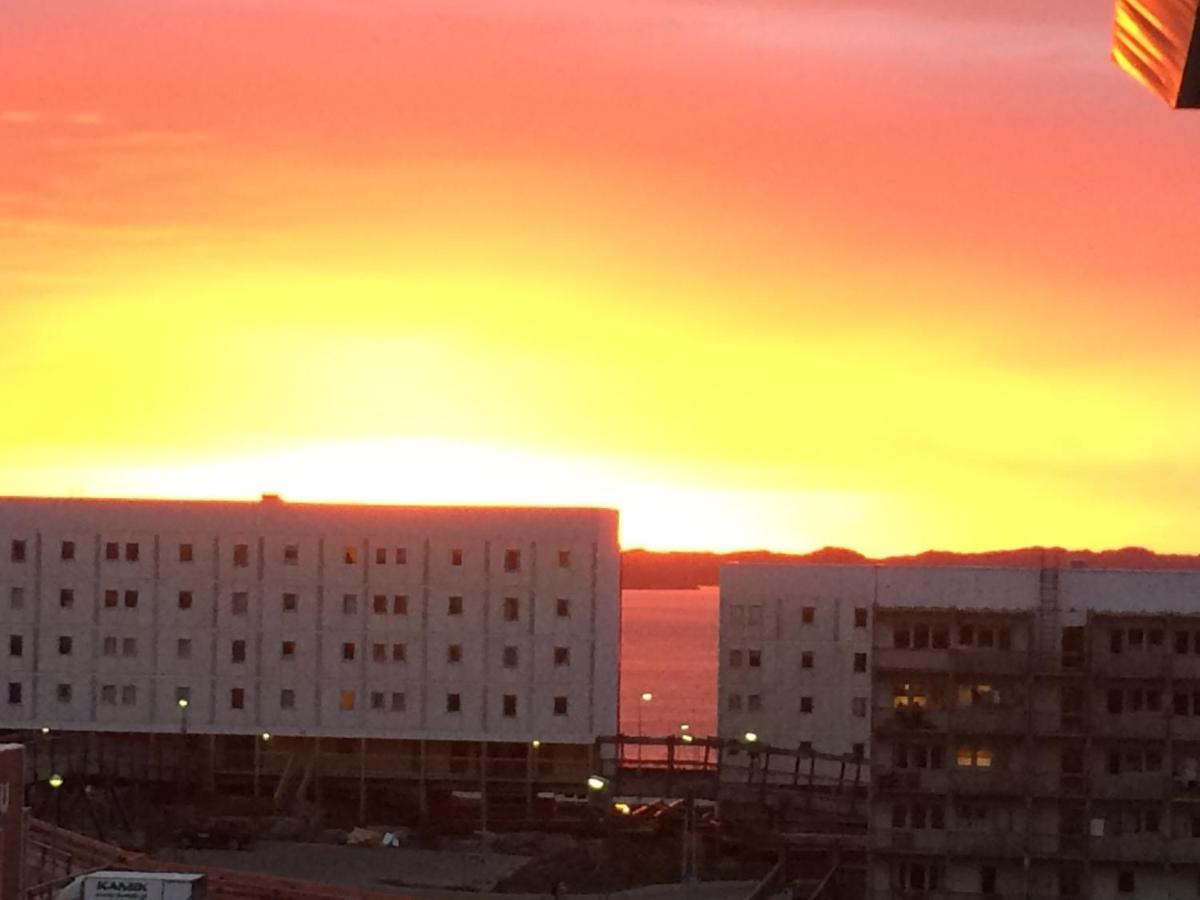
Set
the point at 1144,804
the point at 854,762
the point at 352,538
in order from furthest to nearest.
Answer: the point at 352,538, the point at 854,762, the point at 1144,804

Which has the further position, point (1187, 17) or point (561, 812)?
point (561, 812)

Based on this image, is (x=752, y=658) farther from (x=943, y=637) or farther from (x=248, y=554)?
(x=248, y=554)

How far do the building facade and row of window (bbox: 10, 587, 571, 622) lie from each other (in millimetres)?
23928

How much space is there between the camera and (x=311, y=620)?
101438 mm

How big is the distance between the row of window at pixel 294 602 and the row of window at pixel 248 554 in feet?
4.82

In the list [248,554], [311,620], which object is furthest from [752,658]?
[248,554]

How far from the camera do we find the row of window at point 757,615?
9950cm

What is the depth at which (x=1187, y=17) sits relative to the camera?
20.9ft

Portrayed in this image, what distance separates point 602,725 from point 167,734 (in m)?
20.3

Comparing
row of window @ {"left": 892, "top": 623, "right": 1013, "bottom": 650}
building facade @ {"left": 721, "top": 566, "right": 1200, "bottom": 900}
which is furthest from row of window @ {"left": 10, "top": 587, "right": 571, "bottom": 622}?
building facade @ {"left": 721, "top": 566, "right": 1200, "bottom": 900}

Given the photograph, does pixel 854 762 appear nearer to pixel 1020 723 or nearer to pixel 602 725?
pixel 602 725

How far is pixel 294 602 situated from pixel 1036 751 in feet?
123

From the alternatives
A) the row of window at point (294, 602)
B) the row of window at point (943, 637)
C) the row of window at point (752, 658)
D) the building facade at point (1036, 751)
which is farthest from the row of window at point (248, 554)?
the building facade at point (1036, 751)

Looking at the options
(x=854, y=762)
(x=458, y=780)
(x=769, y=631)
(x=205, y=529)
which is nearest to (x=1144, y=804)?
(x=854, y=762)
